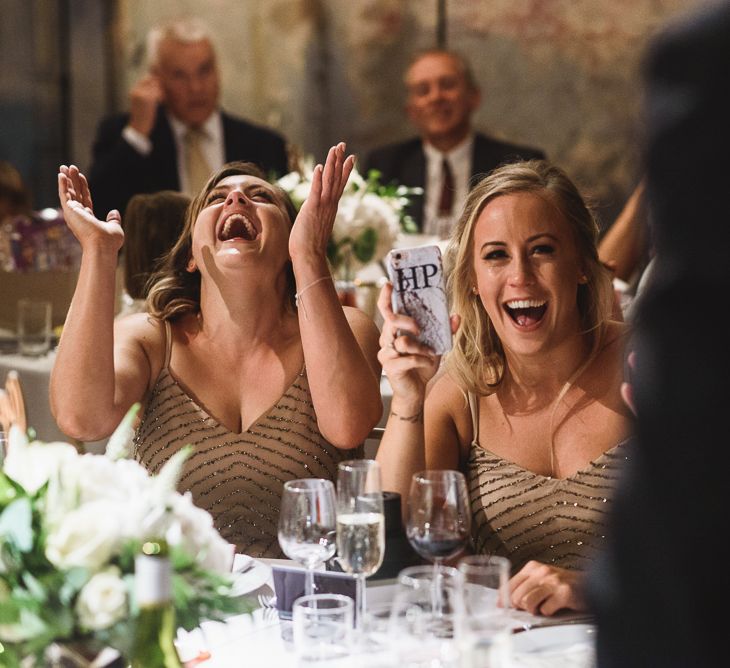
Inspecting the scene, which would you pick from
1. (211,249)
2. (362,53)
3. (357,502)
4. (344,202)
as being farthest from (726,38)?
(362,53)

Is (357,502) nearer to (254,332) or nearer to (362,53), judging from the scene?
(254,332)

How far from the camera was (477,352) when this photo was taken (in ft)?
8.25

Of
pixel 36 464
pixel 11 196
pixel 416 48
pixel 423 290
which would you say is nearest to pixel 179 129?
pixel 11 196

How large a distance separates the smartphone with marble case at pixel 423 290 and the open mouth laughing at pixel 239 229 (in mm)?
442

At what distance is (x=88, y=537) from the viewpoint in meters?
1.32

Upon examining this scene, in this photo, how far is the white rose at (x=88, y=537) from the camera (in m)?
1.31

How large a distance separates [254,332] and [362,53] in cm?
523

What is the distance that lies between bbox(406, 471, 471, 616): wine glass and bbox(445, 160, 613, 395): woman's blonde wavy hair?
2.40 feet

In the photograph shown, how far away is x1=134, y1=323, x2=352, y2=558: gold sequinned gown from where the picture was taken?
2457 mm

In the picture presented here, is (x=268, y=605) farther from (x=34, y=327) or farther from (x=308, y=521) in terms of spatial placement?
(x=34, y=327)

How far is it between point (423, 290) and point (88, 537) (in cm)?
108

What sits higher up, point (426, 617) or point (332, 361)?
point (332, 361)

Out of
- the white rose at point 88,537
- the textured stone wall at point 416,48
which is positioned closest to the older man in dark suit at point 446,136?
the textured stone wall at point 416,48

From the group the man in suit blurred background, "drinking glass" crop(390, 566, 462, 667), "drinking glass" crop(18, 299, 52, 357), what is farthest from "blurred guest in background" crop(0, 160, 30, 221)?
"drinking glass" crop(390, 566, 462, 667)
